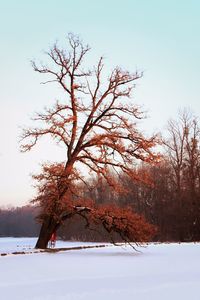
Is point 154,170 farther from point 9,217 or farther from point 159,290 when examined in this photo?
point 9,217

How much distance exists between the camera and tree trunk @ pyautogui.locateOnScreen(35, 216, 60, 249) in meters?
19.2

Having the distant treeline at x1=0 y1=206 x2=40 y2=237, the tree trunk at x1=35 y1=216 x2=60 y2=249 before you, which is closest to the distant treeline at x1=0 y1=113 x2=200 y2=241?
the tree trunk at x1=35 y1=216 x2=60 y2=249

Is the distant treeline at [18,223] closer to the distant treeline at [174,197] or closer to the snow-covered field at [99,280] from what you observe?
the distant treeline at [174,197]

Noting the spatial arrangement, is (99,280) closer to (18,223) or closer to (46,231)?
(46,231)

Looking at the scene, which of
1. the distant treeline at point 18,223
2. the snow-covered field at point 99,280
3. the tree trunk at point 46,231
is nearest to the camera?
the snow-covered field at point 99,280

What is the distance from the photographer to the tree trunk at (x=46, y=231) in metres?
19.2

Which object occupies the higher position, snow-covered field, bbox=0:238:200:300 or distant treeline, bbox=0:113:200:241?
distant treeline, bbox=0:113:200:241

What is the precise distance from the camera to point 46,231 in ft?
63.4

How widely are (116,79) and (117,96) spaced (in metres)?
0.82

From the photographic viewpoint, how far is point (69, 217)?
62.4ft

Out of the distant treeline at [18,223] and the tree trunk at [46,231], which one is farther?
the distant treeline at [18,223]

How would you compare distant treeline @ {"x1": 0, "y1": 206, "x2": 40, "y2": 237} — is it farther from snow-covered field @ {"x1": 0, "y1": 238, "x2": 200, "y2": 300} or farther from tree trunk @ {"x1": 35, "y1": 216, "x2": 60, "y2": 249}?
snow-covered field @ {"x1": 0, "y1": 238, "x2": 200, "y2": 300}

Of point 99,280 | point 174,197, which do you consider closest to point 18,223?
point 174,197

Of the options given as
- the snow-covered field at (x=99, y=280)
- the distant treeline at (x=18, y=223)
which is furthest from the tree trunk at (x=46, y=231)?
the distant treeline at (x=18, y=223)
